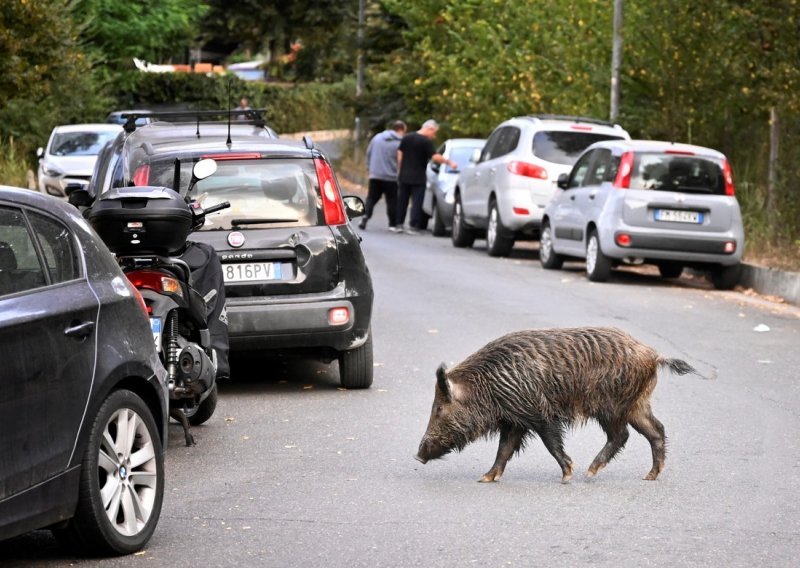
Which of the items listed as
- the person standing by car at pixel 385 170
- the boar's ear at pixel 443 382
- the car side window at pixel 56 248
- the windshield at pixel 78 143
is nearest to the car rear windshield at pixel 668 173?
the person standing by car at pixel 385 170

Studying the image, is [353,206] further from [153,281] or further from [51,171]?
[51,171]

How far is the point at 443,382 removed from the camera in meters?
8.01

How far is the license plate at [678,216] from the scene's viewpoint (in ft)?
63.1

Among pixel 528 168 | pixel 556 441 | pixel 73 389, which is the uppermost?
pixel 73 389

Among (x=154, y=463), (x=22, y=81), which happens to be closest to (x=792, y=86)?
(x=22, y=81)

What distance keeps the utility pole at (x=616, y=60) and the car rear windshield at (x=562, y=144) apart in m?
4.31

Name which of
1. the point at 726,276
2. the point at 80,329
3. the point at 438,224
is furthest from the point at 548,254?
the point at 80,329

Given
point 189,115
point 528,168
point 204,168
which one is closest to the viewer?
point 204,168

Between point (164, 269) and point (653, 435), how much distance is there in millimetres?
2676

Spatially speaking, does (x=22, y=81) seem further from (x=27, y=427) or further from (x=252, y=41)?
(x=252, y=41)

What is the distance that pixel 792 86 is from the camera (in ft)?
64.6

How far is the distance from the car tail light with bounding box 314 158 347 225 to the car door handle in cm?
484

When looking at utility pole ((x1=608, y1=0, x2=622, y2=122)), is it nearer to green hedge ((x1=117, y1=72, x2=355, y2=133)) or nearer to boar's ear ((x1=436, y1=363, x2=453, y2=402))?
boar's ear ((x1=436, y1=363, x2=453, y2=402))

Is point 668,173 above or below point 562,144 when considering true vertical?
below
